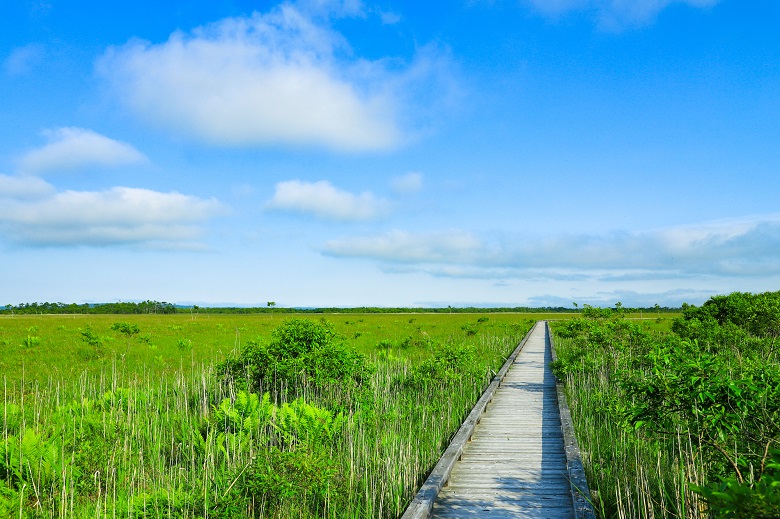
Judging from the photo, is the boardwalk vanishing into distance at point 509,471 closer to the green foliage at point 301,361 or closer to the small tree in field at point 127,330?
the green foliage at point 301,361

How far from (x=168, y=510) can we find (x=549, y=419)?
6248mm

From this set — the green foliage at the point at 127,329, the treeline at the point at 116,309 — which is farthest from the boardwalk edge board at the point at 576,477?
the treeline at the point at 116,309

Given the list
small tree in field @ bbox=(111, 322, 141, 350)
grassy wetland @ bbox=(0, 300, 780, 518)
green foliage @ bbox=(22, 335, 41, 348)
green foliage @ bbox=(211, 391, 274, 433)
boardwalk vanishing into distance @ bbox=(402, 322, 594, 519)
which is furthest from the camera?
small tree in field @ bbox=(111, 322, 141, 350)

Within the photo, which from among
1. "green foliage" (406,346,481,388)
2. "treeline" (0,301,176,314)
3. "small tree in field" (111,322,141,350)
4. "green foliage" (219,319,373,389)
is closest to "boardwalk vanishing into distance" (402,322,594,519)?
"green foliage" (406,346,481,388)

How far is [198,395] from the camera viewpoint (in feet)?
31.0

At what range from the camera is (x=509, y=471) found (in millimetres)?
5879

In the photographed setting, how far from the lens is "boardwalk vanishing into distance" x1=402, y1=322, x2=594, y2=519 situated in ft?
15.6

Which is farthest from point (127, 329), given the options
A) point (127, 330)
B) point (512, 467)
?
point (512, 467)

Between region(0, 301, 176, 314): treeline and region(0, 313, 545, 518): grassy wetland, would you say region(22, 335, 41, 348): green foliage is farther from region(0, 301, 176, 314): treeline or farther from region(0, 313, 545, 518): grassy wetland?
region(0, 301, 176, 314): treeline

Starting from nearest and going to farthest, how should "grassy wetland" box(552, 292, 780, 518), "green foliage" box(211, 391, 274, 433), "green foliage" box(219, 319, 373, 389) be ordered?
"grassy wetland" box(552, 292, 780, 518) → "green foliage" box(211, 391, 274, 433) → "green foliage" box(219, 319, 373, 389)

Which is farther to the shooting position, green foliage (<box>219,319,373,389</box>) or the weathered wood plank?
green foliage (<box>219,319,373,389</box>)

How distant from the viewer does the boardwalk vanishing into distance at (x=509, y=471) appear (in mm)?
4746

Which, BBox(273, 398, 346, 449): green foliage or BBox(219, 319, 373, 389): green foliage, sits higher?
BBox(219, 319, 373, 389): green foliage

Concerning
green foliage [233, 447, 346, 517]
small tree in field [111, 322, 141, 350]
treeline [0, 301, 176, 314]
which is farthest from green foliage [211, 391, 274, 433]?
treeline [0, 301, 176, 314]
